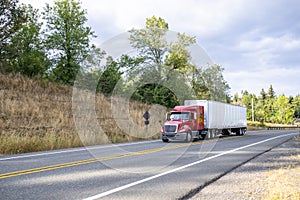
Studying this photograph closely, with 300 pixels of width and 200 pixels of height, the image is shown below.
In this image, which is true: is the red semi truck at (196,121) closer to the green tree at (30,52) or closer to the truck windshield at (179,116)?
the truck windshield at (179,116)

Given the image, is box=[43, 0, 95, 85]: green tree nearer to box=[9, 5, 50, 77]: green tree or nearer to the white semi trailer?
box=[9, 5, 50, 77]: green tree

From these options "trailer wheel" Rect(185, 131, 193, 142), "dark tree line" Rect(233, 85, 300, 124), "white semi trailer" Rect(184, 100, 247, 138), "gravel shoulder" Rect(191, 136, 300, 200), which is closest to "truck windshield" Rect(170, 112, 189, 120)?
"trailer wheel" Rect(185, 131, 193, 142)

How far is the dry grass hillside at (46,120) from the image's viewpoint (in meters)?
15.3

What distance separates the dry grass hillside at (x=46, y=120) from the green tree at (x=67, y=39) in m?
3.76

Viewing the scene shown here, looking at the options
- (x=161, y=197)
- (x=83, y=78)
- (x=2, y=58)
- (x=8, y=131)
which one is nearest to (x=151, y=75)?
(x=83, y=78)

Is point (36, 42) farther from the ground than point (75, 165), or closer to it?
farther from the ground

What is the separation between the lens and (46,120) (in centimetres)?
2186

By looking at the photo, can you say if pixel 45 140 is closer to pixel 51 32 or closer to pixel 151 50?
pixel 51 32

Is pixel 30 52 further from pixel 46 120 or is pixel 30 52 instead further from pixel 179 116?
pixel 179 116

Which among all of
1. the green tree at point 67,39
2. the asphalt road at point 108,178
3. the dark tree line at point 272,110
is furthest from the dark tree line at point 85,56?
the dark tree line at point 272,110

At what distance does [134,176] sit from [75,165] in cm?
248

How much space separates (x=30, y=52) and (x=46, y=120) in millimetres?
13130

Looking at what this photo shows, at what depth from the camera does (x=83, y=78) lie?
1335 inches

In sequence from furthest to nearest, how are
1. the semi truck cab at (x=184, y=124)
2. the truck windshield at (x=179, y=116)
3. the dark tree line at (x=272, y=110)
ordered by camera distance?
the dark tree line at (x=272, y=110), the truck windshield at (x=179, y=116), the semi truck cab at (x=184, y=124)
